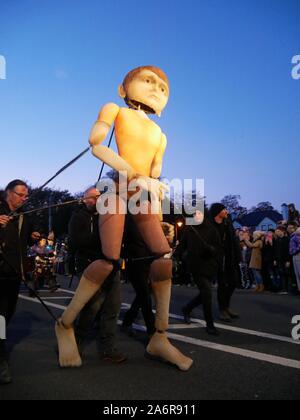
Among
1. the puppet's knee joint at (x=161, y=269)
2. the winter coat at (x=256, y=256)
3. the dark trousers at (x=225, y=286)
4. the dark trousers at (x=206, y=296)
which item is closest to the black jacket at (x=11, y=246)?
the puppet's knee joint at (x=161, y=269)

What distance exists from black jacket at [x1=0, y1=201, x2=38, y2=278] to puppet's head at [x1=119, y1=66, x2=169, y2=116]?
160 centimetres

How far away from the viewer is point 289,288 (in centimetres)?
1283

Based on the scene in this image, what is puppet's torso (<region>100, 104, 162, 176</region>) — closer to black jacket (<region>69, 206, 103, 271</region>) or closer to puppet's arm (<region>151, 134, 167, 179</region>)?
puppet's arm (<region>151, 134, 167, 179</region>)

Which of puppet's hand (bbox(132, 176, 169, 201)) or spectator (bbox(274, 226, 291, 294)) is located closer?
puppet's hand (bbox(132, 176, 169, 201))

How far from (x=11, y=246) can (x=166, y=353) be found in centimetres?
167

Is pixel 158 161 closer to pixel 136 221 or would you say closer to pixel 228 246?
pixel 136 221

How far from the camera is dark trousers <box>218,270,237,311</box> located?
7211 millimetres

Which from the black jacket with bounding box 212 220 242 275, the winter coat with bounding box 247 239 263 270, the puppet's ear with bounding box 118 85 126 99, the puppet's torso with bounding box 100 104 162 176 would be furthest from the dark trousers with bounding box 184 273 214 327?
the winter coat with bounding box 247 239 263 270

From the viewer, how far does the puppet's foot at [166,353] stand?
12.1 feet

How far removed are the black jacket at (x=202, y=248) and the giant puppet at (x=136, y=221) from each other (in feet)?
7.87

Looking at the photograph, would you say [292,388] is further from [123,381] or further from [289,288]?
[289,288]

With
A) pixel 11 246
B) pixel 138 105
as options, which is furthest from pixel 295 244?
pixel 11 246

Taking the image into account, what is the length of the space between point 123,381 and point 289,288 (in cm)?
1047
